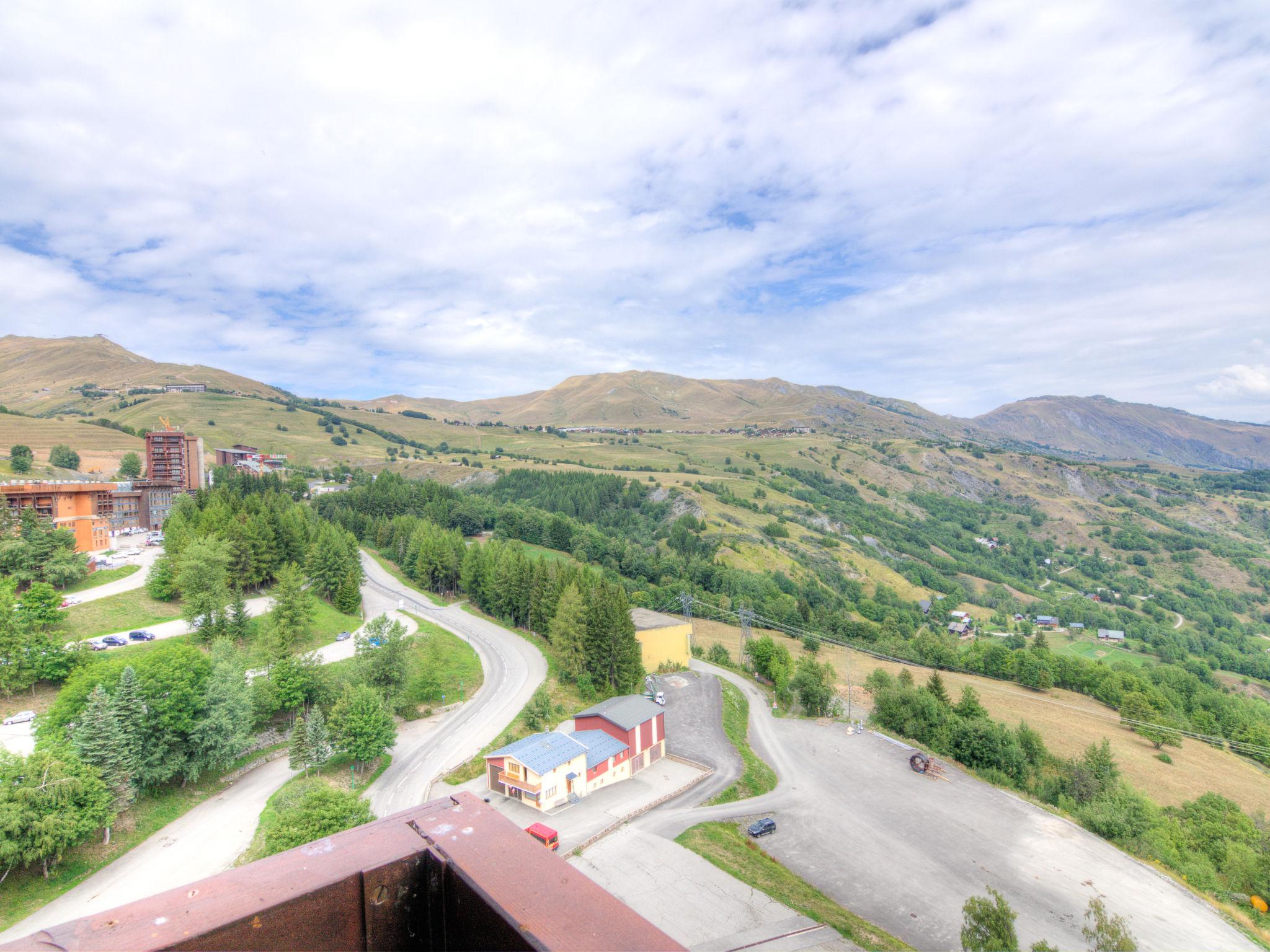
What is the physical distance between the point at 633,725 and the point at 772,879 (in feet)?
40.4

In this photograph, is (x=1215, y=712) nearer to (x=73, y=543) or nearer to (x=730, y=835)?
(x=730, y=835)

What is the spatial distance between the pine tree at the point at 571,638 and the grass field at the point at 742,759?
12.1 metres

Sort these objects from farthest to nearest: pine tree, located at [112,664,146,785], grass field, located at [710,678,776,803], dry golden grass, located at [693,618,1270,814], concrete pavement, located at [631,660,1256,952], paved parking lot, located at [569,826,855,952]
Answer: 1. dry golden grass, located at [693,618,1270,814]
2. grass field, located at [710,678,776,803]
3. pine tree, located at [112,664,146,785]
4. concrete pavement, located at [631,660,1256,952]
5. paved parking lot, located at [569,826,855,952]

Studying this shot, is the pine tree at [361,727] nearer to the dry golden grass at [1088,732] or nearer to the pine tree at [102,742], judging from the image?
the pine tree at [102,742]

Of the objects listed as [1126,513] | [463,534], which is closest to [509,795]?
[463,534]

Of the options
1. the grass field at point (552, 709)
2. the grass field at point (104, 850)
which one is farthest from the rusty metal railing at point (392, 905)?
the grass field at point (552, 709)

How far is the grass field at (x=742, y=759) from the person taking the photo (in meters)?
34.3

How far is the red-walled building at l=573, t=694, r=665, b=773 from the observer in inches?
1438

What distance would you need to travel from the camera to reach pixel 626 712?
1494 inches

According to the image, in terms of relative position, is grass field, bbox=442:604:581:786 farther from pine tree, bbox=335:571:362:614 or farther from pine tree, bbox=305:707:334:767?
pine tree, bbox=335:571:362:614

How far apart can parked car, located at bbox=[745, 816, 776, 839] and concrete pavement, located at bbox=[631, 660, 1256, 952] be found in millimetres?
352

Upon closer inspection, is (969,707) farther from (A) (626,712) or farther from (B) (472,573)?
(B) (472,573)

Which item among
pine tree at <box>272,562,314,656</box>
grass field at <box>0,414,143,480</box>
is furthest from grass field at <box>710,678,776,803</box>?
grass field at <box>0,414,143,480</box>

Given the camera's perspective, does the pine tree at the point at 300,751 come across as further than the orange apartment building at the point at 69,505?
No
